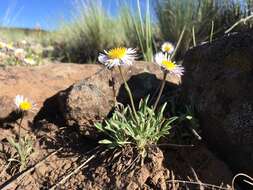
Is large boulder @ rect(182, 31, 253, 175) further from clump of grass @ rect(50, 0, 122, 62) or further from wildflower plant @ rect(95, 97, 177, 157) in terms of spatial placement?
clump of grass @ rect(50, 0, 122, 62)

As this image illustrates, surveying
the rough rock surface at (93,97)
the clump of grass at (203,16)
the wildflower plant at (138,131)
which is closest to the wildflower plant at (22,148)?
the rough rock surface at (93,97)

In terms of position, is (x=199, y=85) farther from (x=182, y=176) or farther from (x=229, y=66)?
(x=182, y=176)

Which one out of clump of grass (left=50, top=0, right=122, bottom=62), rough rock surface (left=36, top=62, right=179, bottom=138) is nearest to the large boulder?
rough rock surface (left=36, top=62, right=179, bottom=138)

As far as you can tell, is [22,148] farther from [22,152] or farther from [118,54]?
[118,54]

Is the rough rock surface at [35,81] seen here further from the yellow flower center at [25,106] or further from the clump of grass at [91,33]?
the clump of grass at [91,33]

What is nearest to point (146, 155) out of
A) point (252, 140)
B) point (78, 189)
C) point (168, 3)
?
point (78, 189)
